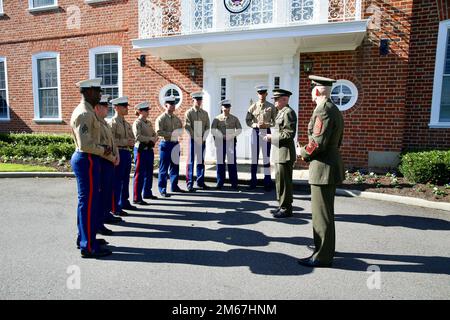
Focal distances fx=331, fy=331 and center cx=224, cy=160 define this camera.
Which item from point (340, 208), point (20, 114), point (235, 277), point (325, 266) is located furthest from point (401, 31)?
point (20, 114)

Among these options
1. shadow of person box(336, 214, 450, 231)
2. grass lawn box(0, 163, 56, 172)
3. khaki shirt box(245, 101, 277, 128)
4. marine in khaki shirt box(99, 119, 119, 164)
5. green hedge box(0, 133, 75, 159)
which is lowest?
shadow of person box(336, 214, 450, 231)

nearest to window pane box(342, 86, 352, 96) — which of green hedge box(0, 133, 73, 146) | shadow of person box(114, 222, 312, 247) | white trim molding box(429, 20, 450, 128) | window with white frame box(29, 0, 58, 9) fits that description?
white trim molding box(429, 20, 450, 128)

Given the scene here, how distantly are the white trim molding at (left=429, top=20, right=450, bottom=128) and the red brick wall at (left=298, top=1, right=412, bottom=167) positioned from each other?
89 cm

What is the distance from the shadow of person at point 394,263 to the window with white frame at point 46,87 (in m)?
12.0

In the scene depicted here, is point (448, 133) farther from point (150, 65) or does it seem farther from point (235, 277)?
point (150, 65)

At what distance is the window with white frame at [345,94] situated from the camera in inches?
339

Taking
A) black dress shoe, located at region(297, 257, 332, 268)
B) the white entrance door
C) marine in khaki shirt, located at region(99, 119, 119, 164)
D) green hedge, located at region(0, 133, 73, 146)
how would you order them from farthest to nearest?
green hedge, located at region(0, 133, 73, 146) < the white entrance door < marine in khaki shirt, located at region(99, 119, 119, 164) < black dress shoe, located at region(297, 257, 332, 268)

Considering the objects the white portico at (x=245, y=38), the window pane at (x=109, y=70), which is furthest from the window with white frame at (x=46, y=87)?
the white portico at (x=245, y=38)

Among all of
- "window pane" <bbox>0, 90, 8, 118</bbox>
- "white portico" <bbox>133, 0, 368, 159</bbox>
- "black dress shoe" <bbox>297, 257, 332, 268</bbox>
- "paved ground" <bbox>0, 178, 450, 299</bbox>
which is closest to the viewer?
"paved ground" <bbox>0, 178, 450, 299</bbox>

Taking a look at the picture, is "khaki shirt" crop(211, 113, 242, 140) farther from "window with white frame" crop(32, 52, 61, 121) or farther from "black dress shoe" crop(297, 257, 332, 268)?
"window with white frame" crop(32, 52, 61, 121)

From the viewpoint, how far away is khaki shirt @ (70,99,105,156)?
377cm

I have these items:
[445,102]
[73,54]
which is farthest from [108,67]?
[445,102]

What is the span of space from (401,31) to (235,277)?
7.51 m

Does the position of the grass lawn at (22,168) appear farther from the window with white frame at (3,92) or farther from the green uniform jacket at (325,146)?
the green uniform jacket at (325,146)
